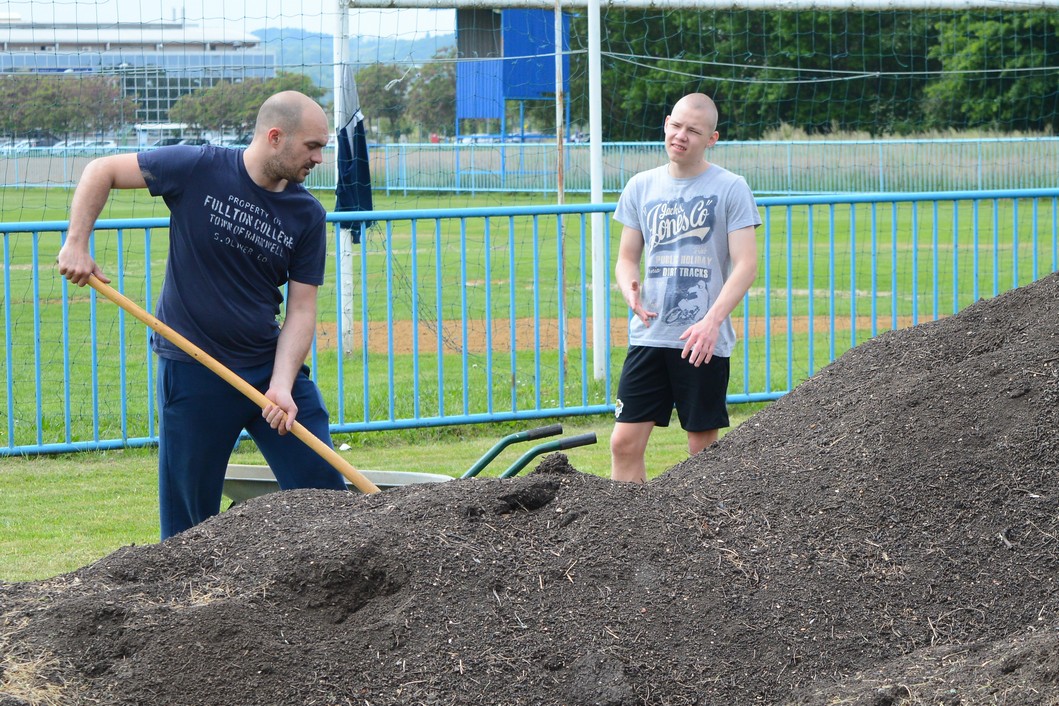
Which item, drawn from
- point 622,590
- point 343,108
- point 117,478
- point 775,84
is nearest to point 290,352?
point 622,590

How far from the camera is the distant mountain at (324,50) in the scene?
927cm

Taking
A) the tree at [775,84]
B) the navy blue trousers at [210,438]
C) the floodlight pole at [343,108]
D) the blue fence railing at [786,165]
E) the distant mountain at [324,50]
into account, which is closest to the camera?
the navy blue trousers at [210,438]

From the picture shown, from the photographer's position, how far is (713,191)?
5.39m

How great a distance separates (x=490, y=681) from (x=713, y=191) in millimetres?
2689

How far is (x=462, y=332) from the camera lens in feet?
28.3

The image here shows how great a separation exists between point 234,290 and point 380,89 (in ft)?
24.3

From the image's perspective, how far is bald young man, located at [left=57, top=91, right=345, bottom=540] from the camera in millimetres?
4391

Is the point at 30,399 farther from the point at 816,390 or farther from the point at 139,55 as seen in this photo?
the point at 816,390

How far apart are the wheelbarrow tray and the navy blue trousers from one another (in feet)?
0.59

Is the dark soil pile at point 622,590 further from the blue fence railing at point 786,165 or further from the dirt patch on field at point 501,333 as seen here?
the blue fence railing at point 786,165

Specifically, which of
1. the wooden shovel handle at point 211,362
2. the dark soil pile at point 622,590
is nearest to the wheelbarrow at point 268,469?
the wooden shovel handle at point 211,362

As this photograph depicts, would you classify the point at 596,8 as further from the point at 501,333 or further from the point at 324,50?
the point at 501,333

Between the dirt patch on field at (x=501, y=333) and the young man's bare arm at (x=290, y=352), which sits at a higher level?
the young man's bare arm at (x=290, y=352)

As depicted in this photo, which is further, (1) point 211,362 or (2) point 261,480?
(2) point 261,480
